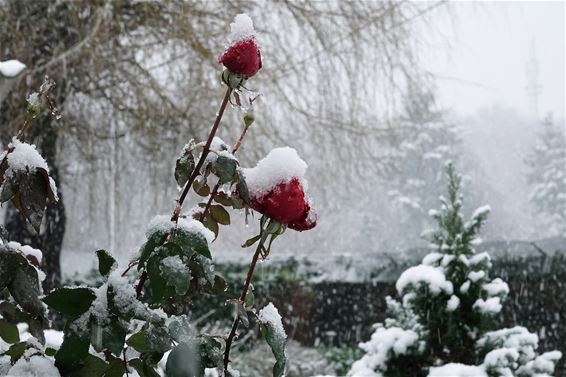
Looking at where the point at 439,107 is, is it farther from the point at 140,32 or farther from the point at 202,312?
the point at 202,312

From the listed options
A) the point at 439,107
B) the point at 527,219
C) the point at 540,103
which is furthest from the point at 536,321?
the point at 540,103

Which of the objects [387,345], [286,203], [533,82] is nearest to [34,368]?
[286,203]

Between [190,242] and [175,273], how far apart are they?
0.05 metres

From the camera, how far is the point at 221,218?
942 mm

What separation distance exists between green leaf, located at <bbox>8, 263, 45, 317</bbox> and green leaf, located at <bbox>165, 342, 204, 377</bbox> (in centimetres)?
19

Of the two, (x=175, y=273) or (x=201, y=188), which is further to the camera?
Answer: (x=201, y=188)

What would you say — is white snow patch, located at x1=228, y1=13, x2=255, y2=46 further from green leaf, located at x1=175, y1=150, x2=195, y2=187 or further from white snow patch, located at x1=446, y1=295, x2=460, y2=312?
white snow patch, located at x1=446, y1=295, x2=460, y2=312

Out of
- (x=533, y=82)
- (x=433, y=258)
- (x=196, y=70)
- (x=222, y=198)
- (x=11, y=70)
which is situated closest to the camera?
(x=222, y=198)

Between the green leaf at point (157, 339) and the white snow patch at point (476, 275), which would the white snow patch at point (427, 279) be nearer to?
the white snow patch at point (476, 275)

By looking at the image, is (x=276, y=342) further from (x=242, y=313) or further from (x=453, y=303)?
(x=453, y=303)

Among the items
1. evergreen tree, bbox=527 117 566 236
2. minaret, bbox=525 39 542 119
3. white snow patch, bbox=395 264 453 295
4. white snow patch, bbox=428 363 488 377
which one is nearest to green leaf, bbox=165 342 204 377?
white snow patch, bbox=428 363 488 377

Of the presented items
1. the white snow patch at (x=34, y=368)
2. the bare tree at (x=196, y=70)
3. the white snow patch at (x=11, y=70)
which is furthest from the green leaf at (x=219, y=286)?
the bare tree at (x=196, y=70)

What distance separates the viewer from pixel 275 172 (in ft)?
2.46

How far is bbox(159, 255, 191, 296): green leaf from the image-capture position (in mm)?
690
